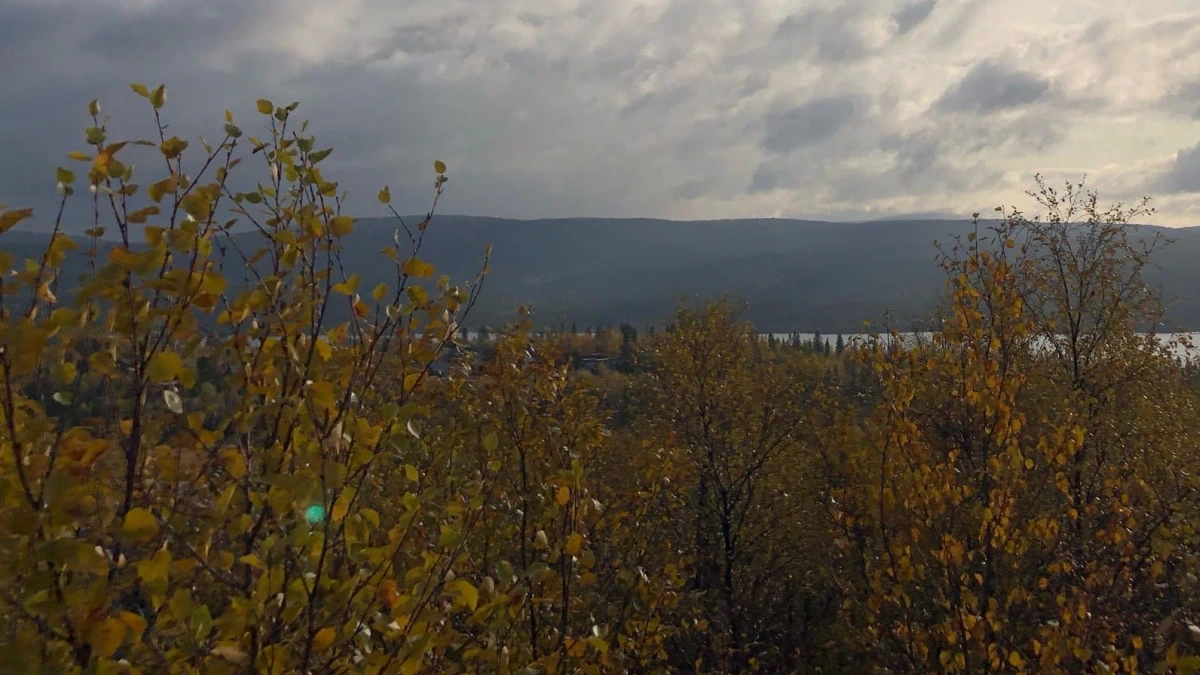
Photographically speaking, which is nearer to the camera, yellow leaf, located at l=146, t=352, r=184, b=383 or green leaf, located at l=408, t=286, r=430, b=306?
yellow leaf, located at l=146, t=352, r=184, b=383

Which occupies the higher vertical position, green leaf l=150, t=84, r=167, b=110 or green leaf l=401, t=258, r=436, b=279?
green leaf l=150, t=84, r=167, b=110

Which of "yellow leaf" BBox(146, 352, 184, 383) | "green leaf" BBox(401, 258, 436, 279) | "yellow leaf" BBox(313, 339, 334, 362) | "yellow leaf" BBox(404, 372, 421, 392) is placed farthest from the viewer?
"yellow leaf" BBox(404, 372, 421, 392)

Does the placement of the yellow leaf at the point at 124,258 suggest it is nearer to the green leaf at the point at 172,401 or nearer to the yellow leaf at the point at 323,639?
the green leaf at the point at 172,401

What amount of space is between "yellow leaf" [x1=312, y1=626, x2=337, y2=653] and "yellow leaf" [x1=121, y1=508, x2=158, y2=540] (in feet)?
2.29

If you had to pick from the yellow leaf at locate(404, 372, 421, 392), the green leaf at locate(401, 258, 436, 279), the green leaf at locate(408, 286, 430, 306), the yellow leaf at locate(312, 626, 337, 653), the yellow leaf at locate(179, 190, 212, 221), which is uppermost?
the yellow leaf at locate(179, 190, 212, 221)

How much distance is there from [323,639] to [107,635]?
2.20 ft

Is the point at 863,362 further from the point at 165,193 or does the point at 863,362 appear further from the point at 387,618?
the point at 165,193

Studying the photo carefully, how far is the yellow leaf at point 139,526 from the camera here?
1961mm

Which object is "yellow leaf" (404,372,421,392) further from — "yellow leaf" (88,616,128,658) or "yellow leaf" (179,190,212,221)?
"yellow leaf" (88,616,128,658)

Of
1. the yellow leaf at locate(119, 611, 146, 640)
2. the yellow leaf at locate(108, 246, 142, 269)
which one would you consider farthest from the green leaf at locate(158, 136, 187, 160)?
the yellow leaf at locate(119, 611, 146, 640)

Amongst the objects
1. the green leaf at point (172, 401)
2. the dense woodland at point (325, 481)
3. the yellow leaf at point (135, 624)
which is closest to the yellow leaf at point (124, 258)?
the dense woodland at point (325, 481)

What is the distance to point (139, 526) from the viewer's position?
1.97 metres

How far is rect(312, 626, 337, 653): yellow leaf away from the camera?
8.09ft

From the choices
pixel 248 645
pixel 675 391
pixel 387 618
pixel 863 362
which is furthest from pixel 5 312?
pixel 675 391
